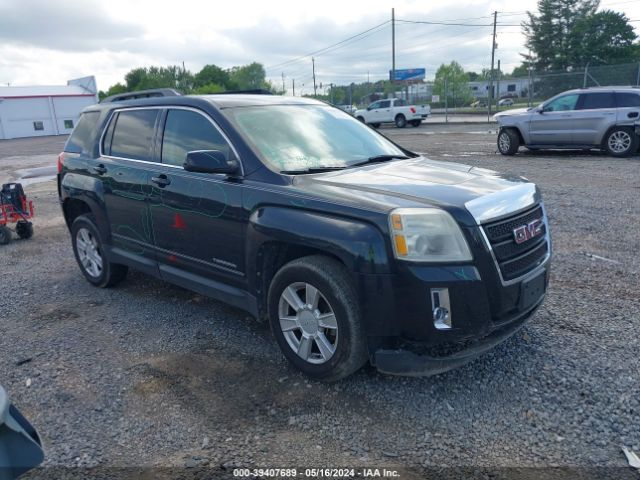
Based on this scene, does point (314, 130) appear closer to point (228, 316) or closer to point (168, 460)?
point (228, 316)

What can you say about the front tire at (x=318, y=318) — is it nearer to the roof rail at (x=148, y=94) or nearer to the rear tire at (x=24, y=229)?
the roof rail at (x=148, y=94)

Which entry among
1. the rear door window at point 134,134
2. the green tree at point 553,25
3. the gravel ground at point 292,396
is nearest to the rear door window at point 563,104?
the gravel ground at point 292,396

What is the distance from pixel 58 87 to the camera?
213ft

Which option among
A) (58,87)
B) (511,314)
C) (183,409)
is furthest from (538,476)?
(58,87)

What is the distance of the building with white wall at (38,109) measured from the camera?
55438mm

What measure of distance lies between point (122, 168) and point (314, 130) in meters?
1.85

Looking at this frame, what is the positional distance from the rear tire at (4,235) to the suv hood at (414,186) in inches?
245

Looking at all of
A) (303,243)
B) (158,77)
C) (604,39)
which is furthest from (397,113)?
(158,77)

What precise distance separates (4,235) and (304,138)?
19.6 feet

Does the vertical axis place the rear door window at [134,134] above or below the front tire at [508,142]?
above

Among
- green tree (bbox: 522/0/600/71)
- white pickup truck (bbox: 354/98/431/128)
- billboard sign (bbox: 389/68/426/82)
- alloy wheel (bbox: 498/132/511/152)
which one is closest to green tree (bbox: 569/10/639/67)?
green tree (bbox: 522/0/600/71)

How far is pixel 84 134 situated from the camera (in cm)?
552

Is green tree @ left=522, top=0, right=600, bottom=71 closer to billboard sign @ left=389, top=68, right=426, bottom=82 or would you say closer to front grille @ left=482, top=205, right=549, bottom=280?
billboard sign @ left=389, top=68, right=426, bottom=82

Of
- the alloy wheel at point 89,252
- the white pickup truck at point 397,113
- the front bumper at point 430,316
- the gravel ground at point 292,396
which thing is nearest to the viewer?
the gravel ground at point 292,396
